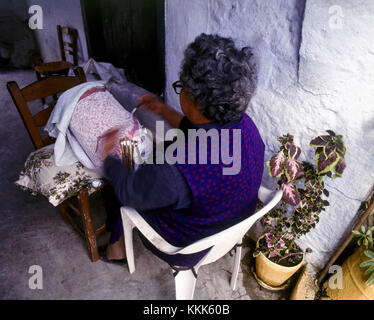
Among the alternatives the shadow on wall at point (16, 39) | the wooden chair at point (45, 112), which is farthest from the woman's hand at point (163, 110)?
the shadow on wall at point (16, 39)

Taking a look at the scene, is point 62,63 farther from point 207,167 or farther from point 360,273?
point 360,273

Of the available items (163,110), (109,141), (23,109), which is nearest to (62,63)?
(23,109)

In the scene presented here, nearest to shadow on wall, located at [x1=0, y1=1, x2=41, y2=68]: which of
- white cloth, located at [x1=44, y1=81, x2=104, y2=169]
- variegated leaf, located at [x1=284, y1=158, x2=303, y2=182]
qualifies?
white cloth, located at [x1=44, y1=81, x2=104, y2=169]

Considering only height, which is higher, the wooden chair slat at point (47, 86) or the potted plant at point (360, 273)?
the wooden chair slat at point (47, 86)

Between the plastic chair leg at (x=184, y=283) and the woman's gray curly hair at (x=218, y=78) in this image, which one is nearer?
the woman's gray curly hair at (x=218, y=78)

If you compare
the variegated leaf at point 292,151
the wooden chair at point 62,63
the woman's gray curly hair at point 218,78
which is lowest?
the wooden chair at point 62,63

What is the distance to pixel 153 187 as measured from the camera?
0.98 metres

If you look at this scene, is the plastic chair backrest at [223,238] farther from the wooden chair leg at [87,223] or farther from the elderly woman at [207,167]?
the wooden chair leg at [87,223]

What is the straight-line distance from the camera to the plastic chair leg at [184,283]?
4.69ft

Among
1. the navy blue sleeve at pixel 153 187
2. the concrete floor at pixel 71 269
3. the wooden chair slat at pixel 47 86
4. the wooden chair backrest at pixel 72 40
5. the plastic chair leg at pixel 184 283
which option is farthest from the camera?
the wooden chair backrest at pixel 72 40

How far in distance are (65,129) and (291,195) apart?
1410 millimetres

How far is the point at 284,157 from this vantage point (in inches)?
55.2
